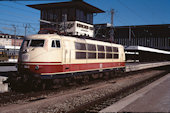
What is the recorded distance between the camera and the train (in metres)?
11.9

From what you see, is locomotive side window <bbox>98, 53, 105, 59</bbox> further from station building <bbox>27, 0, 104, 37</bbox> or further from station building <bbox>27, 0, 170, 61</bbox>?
station building <bbox>27, 0, 104, 37</bbox>

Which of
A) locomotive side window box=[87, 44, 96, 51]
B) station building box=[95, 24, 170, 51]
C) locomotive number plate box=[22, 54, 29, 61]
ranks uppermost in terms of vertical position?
station building box=[95, 24, 170, 51]

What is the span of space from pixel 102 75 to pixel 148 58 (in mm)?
70743

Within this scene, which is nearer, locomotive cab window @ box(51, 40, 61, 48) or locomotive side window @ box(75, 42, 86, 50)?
locomotive cab window @ box(51, 40, 61, 48)

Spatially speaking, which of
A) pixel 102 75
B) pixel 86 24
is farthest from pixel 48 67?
pixel 86 24

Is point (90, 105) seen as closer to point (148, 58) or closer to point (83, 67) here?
point (83, 67)

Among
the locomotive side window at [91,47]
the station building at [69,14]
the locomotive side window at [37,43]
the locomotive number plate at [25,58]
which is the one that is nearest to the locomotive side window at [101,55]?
the locomotive side window at [91,47]

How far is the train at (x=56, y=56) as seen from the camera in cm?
1187

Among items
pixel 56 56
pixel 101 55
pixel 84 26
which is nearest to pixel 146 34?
pixel 84 26

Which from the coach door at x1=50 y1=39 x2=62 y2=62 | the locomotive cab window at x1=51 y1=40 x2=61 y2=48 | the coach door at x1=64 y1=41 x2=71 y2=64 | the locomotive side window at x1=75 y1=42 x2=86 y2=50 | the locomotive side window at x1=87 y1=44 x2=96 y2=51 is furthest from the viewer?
the locomotive side window at x1=87 y1=44 x2=96 y2=51

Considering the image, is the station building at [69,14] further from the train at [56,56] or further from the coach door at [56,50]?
the coach door at [56,50]

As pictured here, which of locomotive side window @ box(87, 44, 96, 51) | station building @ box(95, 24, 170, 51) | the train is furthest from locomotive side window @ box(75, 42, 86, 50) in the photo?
station building @ box(95, 24, 170, 51)

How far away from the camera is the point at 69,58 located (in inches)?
520

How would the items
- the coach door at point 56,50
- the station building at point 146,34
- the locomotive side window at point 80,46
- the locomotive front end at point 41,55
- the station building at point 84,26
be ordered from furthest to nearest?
1. the station building at point 146,34
2. the station building at point 84,26
3. the locomotive side window at point 80,46
4. the coach door at point 56,50
5. the locomotive front end at point 41,55
